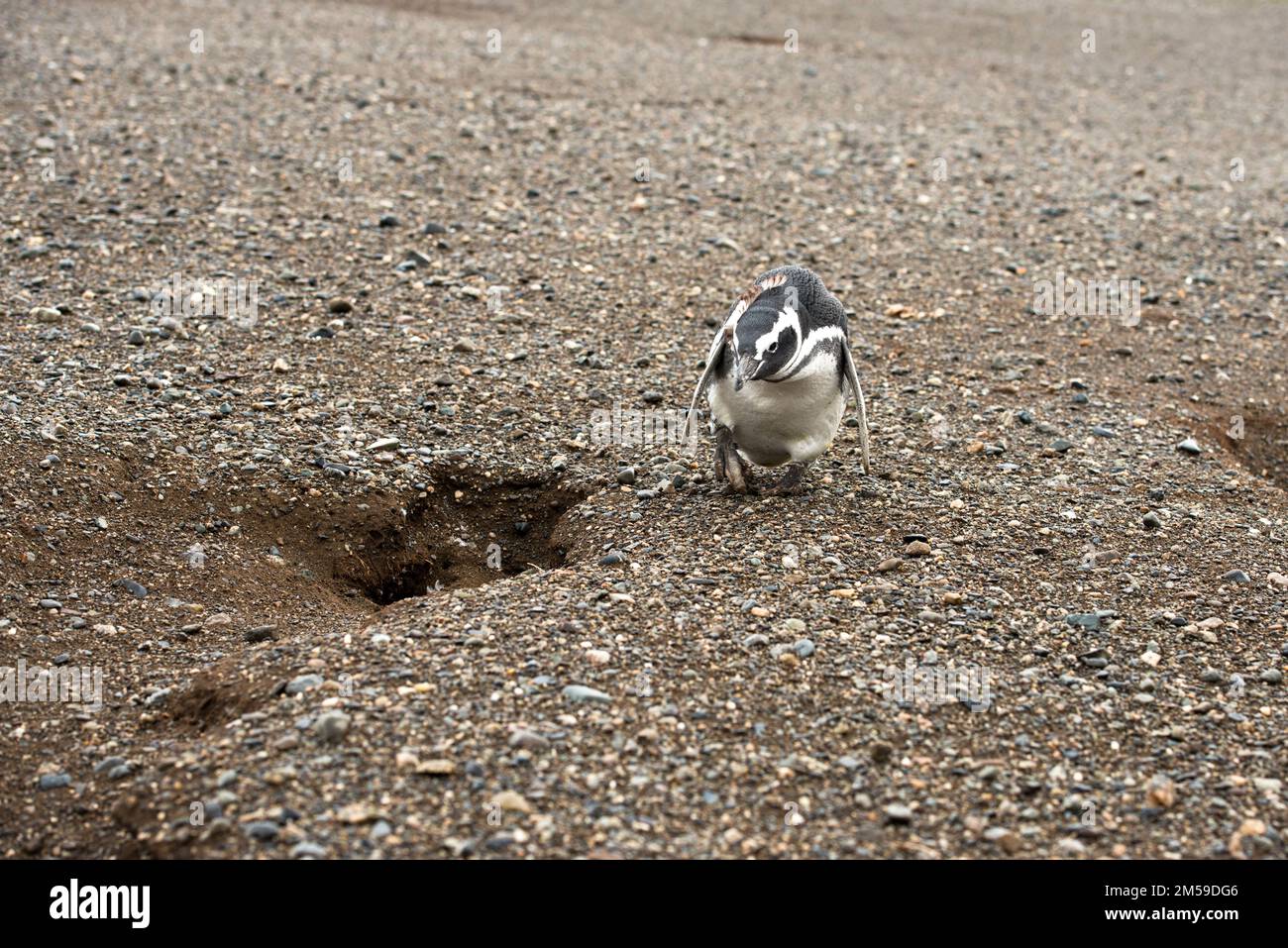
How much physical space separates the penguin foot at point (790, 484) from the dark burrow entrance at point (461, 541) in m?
0.86

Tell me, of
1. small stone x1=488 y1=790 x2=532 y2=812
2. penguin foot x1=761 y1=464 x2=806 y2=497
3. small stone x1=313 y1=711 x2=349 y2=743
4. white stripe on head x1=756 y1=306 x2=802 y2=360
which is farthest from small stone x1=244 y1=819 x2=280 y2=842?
penguin foot x1=761 y1=464 x2=806 y2=497

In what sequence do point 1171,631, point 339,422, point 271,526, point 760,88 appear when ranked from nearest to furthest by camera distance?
point 1171,631 → point 271,526 → point 339,422 → point 760,88

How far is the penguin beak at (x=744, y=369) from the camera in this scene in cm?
498

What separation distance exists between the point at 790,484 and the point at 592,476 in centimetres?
90

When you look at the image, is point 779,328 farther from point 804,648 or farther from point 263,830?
point 263,830

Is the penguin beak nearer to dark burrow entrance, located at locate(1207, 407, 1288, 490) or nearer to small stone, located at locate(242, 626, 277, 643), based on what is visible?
small stone, located at locate(242, 626, 277, 643)

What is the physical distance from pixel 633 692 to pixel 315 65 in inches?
326

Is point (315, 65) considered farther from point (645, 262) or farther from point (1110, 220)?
point (1110, 220)

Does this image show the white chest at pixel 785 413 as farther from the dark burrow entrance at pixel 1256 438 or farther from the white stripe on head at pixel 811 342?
the dark burrow entrance at pixel 1256 438

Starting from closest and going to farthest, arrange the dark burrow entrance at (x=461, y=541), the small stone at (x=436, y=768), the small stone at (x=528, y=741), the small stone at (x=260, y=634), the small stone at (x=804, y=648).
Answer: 1. the small stone at (x=436, y=768)
2. the small stone at (x=528, y=741)
3. the small stone at (x=804, y=648)
4. the small stone at (x=260, y=634)
5. the dark burrow entrance at (x=461, y=541)

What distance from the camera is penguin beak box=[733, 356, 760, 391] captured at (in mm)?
4980

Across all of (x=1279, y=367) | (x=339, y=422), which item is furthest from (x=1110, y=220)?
(x=339, y=422)

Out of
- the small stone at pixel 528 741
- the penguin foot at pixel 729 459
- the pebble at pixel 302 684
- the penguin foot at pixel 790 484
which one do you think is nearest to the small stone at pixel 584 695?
the small stone at pixel 528 741

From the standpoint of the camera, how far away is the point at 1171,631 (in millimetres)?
5000
